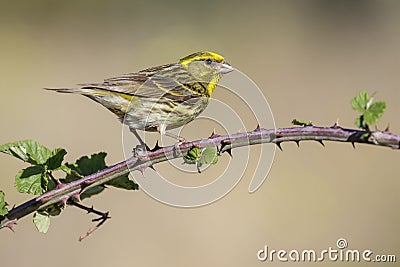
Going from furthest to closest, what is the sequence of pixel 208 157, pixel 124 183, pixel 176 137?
pixel 176 137
pixel 124 183
pixel 208 157

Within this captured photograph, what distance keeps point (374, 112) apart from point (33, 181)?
1.01 meters

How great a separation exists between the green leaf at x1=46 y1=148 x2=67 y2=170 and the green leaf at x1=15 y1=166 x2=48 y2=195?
0.03m

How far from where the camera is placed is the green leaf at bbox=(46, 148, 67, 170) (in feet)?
6.91

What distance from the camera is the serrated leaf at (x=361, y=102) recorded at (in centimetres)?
176

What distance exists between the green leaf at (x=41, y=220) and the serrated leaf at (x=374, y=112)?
3.08 ft

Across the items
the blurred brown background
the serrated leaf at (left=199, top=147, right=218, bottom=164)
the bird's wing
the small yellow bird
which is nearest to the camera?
the serrated leaf at (left=199, top=147, right=218, bottom=164)

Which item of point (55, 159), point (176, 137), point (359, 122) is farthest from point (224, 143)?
point (176, 137)

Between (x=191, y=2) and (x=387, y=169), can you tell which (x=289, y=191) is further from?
(x=191, y=2)

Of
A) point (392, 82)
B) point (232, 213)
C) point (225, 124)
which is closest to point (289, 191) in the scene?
point (232, 213)

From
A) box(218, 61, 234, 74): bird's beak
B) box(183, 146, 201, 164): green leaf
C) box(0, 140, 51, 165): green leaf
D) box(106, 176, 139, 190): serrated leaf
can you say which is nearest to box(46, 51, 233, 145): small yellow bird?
box(218, 61, 234, 74): bird's beak

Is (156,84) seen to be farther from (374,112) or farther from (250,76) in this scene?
(250,76)

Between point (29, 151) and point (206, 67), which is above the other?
point (206, 67)

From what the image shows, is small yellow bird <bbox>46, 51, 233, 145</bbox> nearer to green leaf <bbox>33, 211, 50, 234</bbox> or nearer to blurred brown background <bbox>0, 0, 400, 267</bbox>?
green leaf <bbox>33, 211, 50, 234</bbox>

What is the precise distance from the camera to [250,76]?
11492 mm
